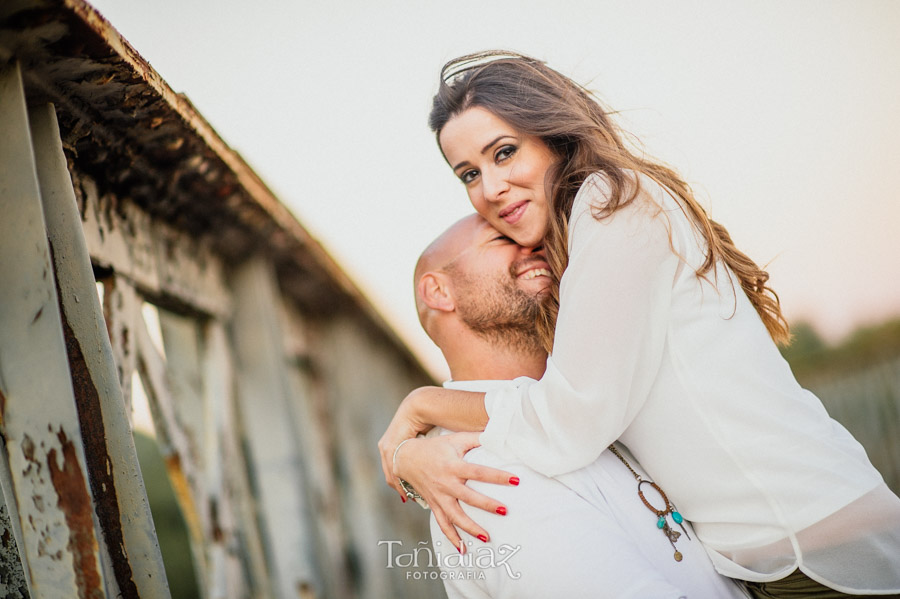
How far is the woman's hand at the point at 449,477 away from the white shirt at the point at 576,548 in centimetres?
3

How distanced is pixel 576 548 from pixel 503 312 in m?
1.01

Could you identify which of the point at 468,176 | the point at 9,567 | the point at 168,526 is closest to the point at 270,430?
the point at 468,176

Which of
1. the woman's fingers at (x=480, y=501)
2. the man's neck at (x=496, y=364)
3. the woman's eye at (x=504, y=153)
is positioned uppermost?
the woman's eye at (x=504, y=153)

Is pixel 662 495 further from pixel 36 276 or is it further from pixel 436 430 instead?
pixel 36 276

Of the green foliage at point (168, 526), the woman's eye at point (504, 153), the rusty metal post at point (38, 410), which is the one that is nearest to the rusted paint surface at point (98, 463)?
the rusty metal post at point (38, 410)

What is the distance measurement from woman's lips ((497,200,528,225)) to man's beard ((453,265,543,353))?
238 mm

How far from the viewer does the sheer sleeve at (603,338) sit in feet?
6.75

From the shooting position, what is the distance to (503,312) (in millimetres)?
2818

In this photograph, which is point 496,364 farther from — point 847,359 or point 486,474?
point 847,359

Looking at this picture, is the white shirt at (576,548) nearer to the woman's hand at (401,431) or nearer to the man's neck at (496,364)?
the woman's hand at (401,431)

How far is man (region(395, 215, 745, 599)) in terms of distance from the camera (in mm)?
2018

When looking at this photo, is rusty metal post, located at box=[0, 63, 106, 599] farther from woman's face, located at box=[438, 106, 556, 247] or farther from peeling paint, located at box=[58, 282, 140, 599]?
woman's face, located at box=[438, 106, 556, 247]

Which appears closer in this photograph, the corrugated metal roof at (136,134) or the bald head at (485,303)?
the corrugated metal roof at (136,134)

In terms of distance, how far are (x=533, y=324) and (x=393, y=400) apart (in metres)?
6.60
